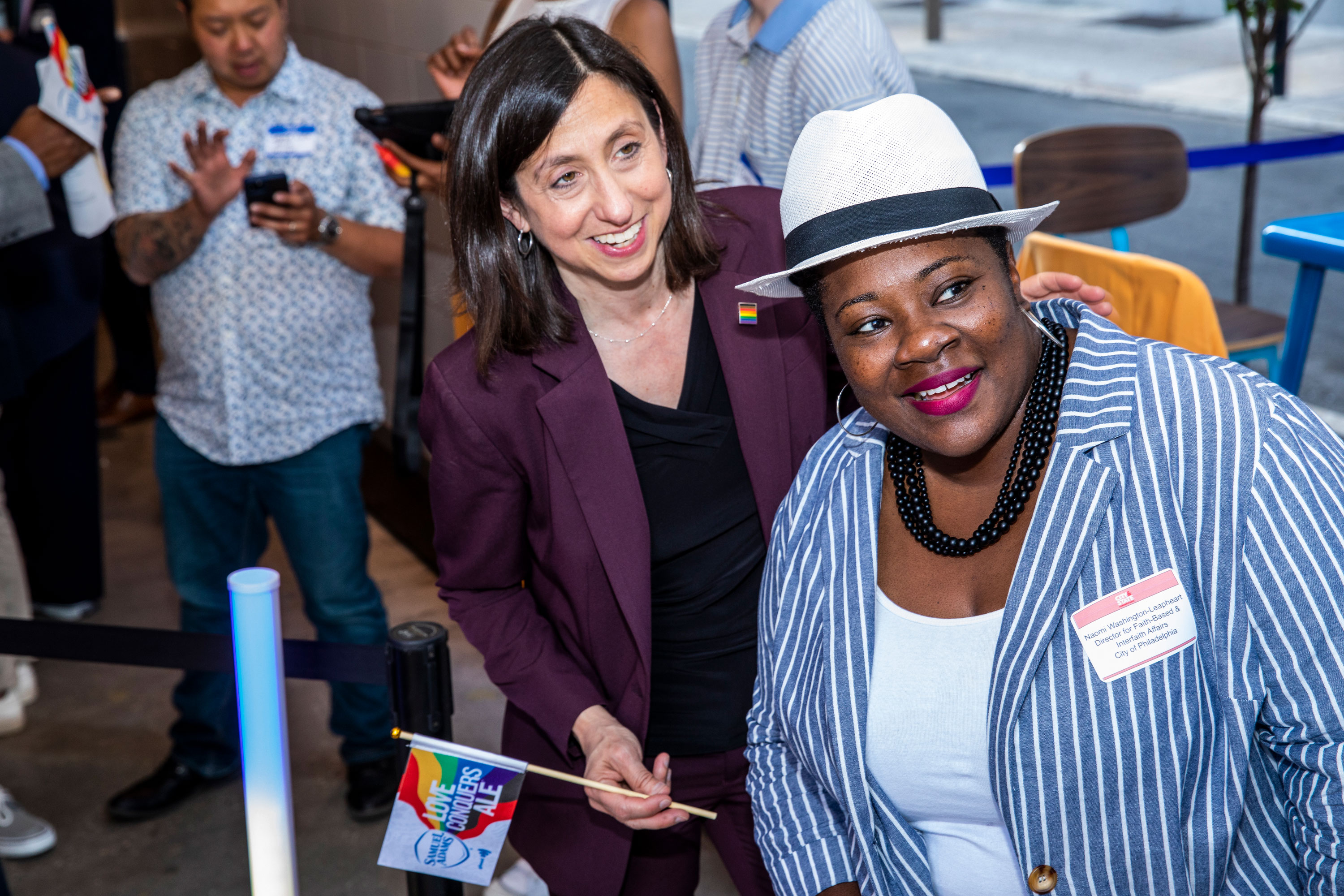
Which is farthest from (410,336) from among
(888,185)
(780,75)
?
(888,185)

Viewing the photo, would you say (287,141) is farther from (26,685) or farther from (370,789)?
(26,685)

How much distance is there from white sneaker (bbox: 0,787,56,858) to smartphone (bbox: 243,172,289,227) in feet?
5.33

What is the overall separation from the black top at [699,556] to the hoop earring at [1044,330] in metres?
0.50

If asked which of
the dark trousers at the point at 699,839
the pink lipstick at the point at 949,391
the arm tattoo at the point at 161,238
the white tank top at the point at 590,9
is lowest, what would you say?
the dark trousers at the point at 699,839

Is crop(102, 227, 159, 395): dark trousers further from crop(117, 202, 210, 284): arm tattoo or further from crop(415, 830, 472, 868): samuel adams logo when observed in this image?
crop(415, 830, 472, 868): samuel adams logo

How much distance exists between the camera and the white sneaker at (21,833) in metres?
3.19

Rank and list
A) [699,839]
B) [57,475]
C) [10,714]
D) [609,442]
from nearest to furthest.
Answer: [609,442] → [699,839] → [10,714] → [57,475]

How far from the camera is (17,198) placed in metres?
3.45

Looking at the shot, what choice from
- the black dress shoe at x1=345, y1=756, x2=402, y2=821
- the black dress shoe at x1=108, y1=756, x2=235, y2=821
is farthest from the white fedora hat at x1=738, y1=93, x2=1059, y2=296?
the black dress shoe at x1=108, y1=756, x2=235, y2=821

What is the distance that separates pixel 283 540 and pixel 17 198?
1207 mm

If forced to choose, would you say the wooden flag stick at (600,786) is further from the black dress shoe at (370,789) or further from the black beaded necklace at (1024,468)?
the black dress shoe at (370,789)

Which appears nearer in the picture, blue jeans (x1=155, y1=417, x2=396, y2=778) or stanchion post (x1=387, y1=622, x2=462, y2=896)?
stanchion post (x1=387, y1=622, x2=462, y2=896)

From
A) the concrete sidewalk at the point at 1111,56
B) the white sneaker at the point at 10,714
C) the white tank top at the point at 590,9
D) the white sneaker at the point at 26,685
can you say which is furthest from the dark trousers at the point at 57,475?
the concrete sidewalk at the point at 1111,56

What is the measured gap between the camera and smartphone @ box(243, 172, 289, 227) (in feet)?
9.55
